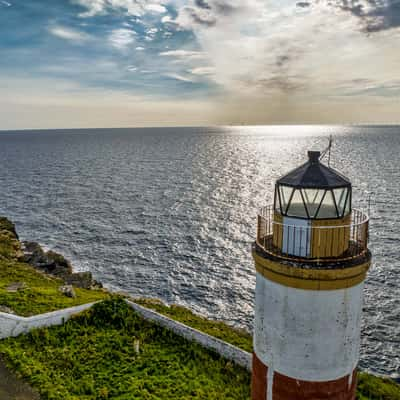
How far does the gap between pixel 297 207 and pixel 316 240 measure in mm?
700

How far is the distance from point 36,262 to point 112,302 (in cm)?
1914

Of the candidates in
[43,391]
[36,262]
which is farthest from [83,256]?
[43,391]

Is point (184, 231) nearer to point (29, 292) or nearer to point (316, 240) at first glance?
point (29, 292)

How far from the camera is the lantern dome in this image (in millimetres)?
7008

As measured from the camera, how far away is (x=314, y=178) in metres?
7.09

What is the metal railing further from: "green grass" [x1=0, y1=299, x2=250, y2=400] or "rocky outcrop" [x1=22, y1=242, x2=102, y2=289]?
"rocky outcrop" [x1=22, y1=242, x2=102, y2=289]

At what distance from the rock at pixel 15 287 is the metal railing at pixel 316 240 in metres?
20.4

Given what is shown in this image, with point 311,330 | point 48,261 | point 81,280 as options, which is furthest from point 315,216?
point 48,261

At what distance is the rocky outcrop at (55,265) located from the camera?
3165 cm

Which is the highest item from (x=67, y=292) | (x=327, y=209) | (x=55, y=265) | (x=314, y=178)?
(x=314, y=178)

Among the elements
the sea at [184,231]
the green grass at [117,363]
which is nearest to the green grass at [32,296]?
the green grass at [117,363]

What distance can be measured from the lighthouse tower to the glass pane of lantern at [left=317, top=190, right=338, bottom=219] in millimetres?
18

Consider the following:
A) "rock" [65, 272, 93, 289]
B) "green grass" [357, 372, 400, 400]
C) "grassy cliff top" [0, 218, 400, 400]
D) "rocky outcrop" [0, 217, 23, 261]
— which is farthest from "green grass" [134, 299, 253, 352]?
"rocky outcrop" [0, 217, 23, 261]

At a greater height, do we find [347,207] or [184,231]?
[347,207]
